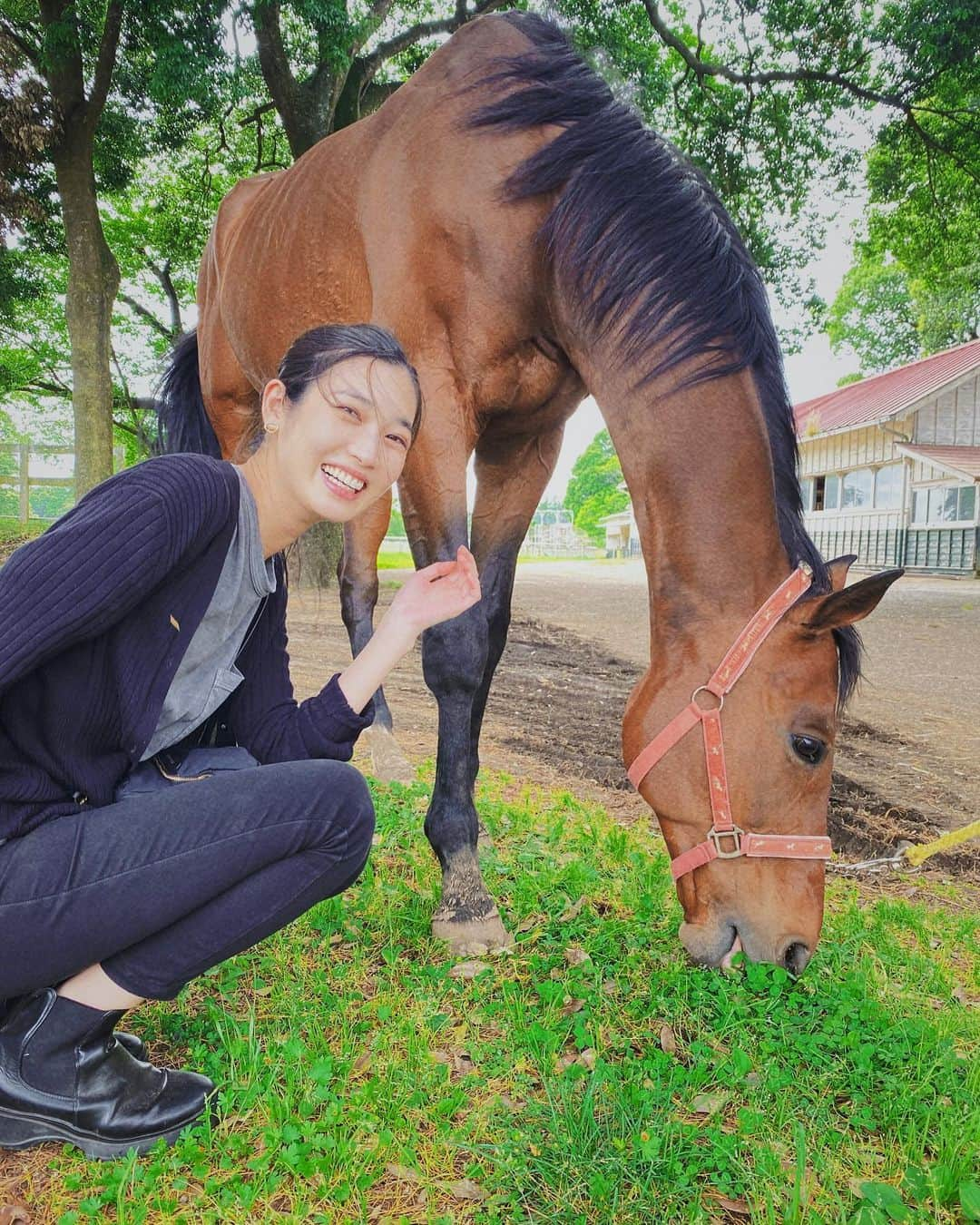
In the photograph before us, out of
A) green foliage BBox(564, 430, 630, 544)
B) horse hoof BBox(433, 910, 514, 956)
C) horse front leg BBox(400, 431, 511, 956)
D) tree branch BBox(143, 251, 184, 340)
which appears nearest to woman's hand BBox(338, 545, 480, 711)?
horse front leg BBox(400, 431, 511, 956)

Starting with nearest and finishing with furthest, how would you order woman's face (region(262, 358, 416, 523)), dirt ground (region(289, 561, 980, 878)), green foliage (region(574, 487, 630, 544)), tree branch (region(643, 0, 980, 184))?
woman's face (region(262, 358, 416, 523)) → dirt ground (region(289, 561, 980, 878)) → tree branch (region(643, 0, 980, 184)) → green foliage (region(574, 487, 630, 544))

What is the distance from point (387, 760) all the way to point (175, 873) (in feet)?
8.17

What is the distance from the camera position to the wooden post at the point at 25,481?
17.1 m

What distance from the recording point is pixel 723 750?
204 cm

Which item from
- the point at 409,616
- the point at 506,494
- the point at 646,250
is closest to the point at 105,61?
the point at 506,494

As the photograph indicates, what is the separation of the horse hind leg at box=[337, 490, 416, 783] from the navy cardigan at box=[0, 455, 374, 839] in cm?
→ 240

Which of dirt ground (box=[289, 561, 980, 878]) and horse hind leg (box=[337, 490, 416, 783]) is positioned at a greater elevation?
horse hind leg (box=[337, 490, 416, 783])

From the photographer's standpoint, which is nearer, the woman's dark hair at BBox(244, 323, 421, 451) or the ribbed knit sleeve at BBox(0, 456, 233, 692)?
the ribbed knit sleeve at BBox(0, 456, 233, 692)

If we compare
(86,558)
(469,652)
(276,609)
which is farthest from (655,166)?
(86,558)

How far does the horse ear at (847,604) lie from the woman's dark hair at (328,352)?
3.66 ft

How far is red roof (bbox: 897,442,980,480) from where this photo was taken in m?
19.2

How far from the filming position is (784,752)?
2037mm

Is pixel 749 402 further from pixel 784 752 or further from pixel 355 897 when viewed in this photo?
pixel 355 897

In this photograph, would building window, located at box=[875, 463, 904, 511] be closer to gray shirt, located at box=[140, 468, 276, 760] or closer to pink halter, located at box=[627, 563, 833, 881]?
pink halter, located at box=[627, 563, 833, 881]
